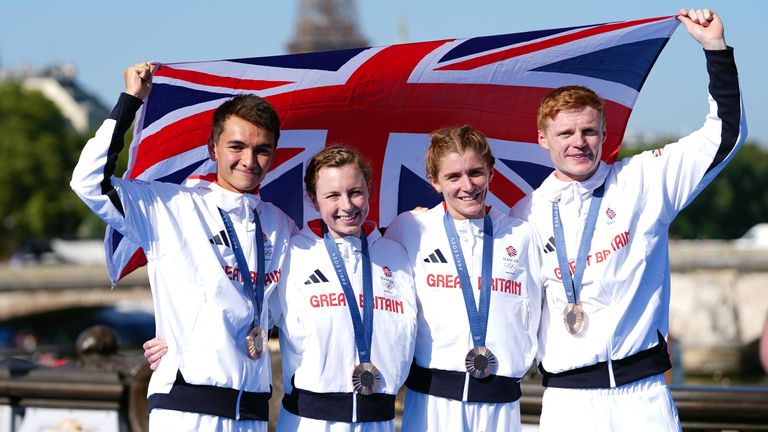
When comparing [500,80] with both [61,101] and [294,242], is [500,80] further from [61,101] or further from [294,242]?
[61,101]

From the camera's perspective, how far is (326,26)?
456 feet

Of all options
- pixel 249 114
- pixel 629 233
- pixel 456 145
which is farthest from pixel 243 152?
pixel 629 233

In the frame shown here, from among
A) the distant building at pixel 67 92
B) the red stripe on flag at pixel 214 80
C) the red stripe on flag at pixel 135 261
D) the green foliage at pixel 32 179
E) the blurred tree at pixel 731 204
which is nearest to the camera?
the red stripe on flag at pixel 135 261

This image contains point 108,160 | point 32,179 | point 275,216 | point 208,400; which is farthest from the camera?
point 32,179

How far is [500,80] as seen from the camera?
5789mm

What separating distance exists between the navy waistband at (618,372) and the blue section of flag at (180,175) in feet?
6.88

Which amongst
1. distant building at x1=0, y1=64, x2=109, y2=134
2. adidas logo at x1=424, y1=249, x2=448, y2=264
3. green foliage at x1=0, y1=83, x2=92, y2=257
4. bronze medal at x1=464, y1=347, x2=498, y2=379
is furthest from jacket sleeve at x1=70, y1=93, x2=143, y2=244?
distant building at x1=0, y1=64, x2=109, y2=134

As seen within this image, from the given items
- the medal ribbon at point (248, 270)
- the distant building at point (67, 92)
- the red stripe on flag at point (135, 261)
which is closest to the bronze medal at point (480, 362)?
the medal ribbon at point (248, 270)

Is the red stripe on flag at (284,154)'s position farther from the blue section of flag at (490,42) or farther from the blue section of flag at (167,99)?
the blue section of flag at (490,42)

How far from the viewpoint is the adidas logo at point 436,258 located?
4.77 metres

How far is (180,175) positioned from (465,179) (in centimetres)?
161

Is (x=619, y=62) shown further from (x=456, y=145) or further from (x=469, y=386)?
(x=469, y=386)

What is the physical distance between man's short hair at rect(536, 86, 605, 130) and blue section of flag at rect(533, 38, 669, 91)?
2.96ft

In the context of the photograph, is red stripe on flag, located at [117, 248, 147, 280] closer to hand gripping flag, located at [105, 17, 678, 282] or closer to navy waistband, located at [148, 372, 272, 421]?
hand gripping flag, located at [105, 17, 678, 282]
